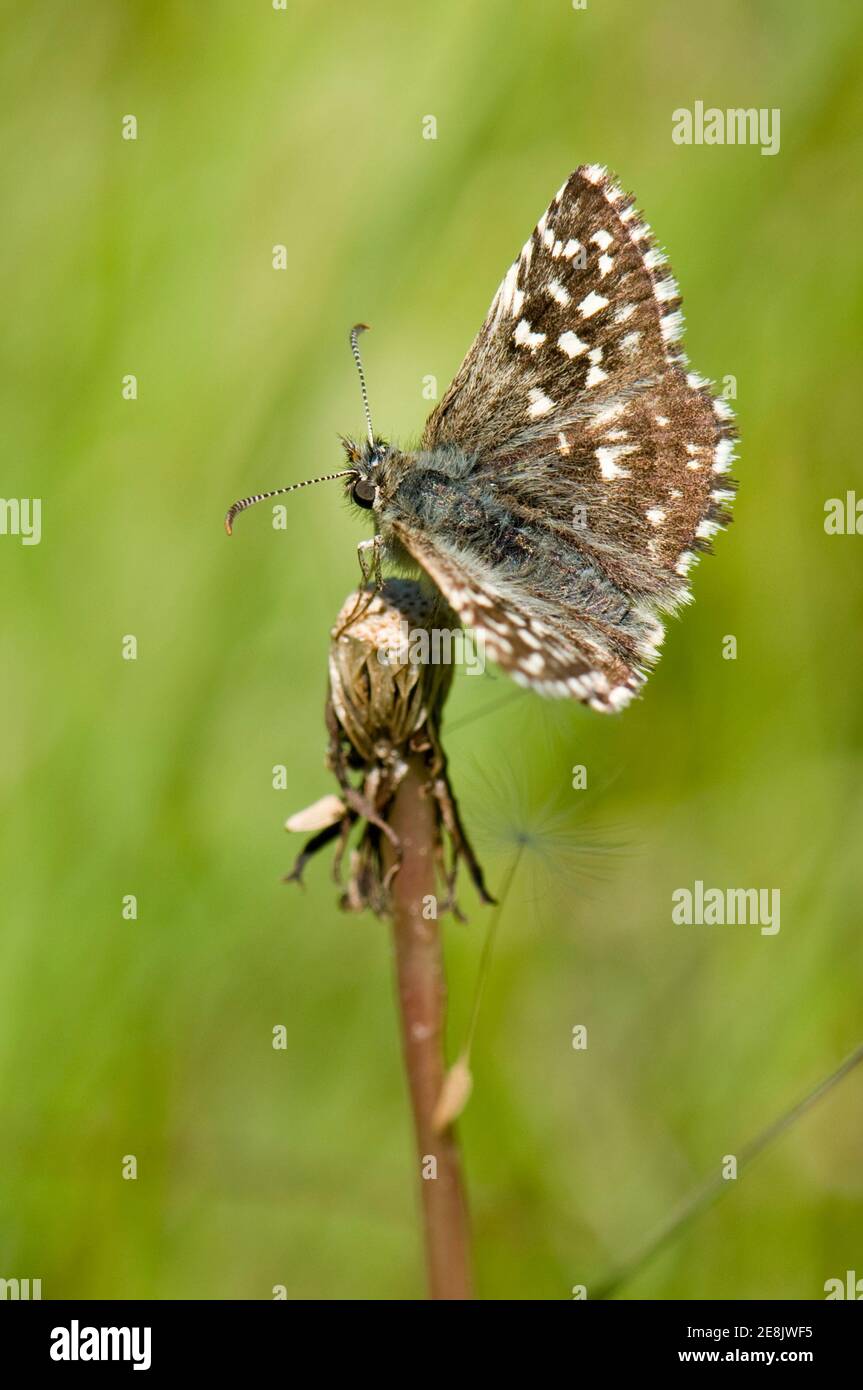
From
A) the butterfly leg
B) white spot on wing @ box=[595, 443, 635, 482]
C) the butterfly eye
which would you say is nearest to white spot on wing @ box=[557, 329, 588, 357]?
white spot on wing @ box=[595, 443, 635, 482]

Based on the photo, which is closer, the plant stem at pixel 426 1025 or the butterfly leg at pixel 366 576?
the plant stem at pixel 426 1025
